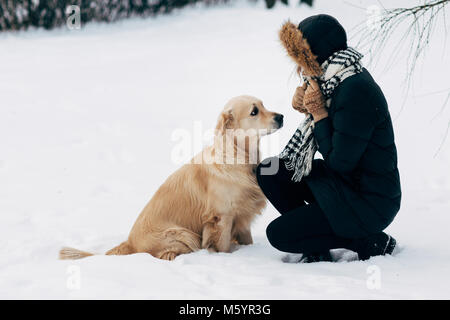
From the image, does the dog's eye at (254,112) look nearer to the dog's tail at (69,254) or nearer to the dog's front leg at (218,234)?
the dog's front leg at (218,234)

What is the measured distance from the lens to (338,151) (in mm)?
2400

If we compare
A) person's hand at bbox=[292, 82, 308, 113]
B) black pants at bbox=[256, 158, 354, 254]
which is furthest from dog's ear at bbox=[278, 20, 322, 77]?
black pants at bbox=[256, 158, 354, 254]

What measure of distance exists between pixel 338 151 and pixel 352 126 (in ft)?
0.47

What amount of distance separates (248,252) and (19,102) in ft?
14.4

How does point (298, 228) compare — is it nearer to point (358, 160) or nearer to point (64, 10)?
point (358, 160)

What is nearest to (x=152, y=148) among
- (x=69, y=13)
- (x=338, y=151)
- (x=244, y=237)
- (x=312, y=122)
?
(x=244, y=237)

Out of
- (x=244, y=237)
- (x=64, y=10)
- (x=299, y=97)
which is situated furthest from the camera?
(x=64, y=10)

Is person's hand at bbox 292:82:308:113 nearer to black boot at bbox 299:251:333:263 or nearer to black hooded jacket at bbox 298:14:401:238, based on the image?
black hooded jacket at bbox 298:14:401:238

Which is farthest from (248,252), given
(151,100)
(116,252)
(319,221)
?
(151,100)

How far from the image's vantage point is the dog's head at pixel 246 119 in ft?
9.53

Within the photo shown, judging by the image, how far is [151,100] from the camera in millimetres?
6234
